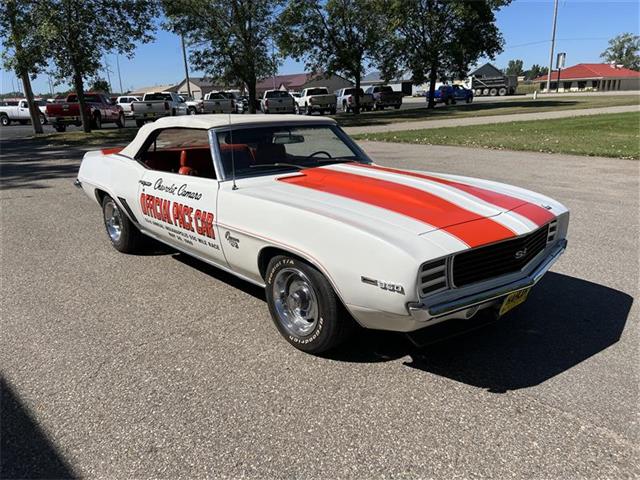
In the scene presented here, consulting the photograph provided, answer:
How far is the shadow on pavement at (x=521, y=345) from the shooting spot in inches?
116

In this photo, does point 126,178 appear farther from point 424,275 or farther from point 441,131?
point 441,131

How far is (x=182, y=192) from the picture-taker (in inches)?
158

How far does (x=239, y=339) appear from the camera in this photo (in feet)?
Answer: 11.3

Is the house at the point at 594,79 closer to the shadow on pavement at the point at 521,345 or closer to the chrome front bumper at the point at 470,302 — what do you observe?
the shadow on pavement at the point at 521,345

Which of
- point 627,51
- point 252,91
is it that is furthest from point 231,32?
point 627,51

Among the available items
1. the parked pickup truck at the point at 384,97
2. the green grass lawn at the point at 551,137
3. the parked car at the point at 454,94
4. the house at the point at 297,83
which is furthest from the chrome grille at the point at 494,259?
the house at the point at 297,83

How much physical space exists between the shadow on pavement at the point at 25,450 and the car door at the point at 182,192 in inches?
62.0

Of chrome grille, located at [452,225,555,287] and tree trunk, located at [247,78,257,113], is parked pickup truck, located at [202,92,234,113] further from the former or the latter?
chrome grille, located at [452,225,555,287]

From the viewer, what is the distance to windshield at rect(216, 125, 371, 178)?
389cm

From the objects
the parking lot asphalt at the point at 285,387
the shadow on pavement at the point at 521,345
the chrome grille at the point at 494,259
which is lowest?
the shadow on pavement at the point at 521,345

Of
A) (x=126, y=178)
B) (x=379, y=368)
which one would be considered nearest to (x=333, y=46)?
(x=126, y=178)

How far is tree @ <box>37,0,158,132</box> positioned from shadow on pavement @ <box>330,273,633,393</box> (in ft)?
63.3

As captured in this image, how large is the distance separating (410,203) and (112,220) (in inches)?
143

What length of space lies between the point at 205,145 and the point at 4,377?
2.15m
